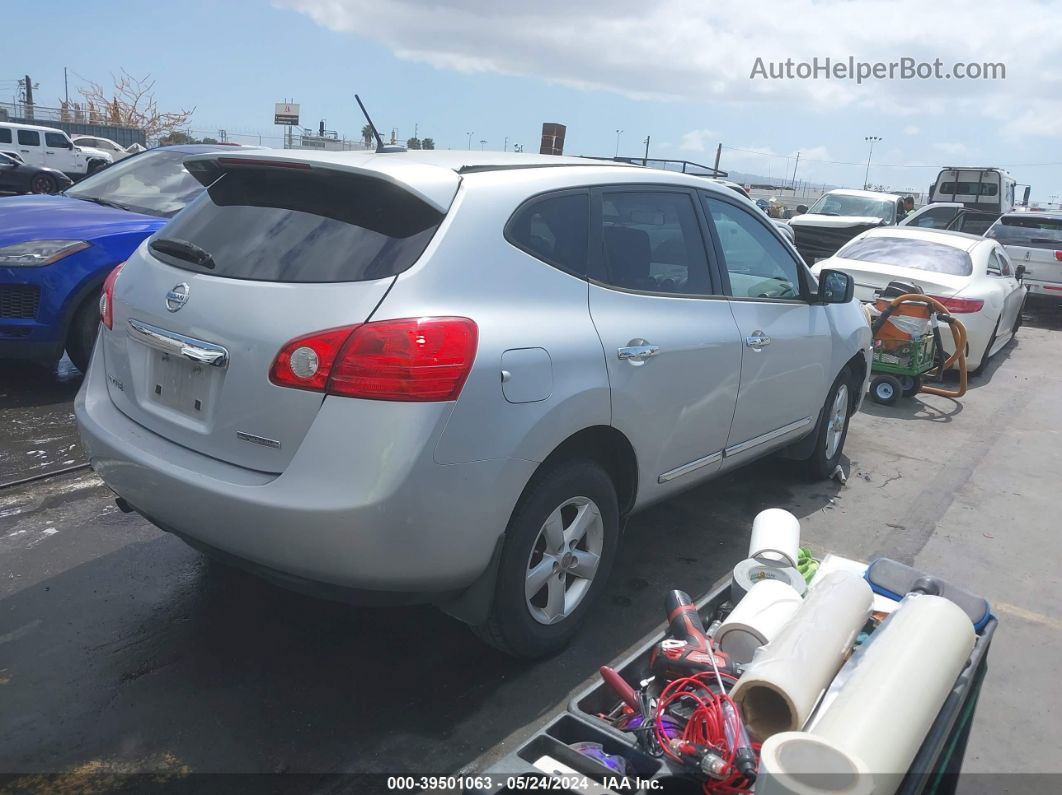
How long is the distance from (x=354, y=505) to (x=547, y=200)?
1350 millimetres

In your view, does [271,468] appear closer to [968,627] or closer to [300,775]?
[300,775]

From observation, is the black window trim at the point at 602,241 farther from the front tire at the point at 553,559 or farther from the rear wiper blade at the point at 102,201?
the rear wiper blade at the point at 102,201

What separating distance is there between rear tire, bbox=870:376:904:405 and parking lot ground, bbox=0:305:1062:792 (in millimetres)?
2695

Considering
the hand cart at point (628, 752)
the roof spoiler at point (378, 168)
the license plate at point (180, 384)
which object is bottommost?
the hand cart at point (628, 752)

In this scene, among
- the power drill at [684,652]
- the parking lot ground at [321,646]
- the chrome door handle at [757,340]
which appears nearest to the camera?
the power drill at [684,652]

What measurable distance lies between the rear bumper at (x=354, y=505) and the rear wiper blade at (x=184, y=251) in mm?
644

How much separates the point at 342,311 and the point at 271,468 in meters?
0.52

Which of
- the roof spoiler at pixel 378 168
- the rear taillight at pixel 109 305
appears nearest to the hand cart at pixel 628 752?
the roof spoiler at pixel 378 168

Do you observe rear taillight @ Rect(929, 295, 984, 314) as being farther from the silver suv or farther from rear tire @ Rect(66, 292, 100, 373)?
rear tire @ Rect(66, 292, 100, 373)

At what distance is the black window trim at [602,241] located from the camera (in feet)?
10.5

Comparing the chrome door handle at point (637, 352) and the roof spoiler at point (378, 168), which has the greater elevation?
the roof spoiler at point (378, 168)

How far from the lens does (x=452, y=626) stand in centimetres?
337

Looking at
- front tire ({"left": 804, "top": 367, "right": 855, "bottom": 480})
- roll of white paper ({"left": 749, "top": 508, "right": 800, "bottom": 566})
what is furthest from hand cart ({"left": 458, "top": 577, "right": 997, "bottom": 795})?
front tire ({"left": 804, "top": 367, "right": 855, "bottom": 480})

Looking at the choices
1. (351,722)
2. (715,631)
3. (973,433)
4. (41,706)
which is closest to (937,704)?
(715,631)
